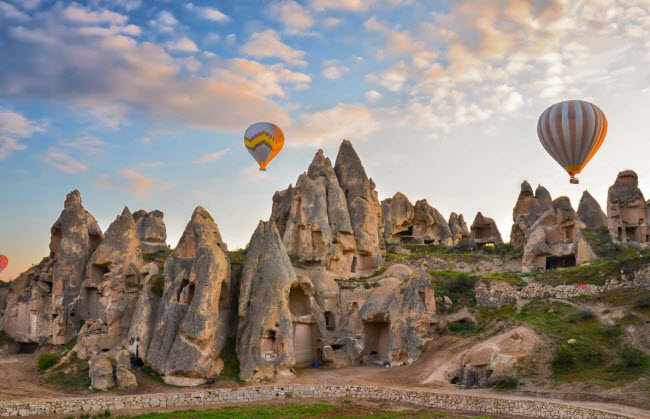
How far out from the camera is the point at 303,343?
3125 centimetres

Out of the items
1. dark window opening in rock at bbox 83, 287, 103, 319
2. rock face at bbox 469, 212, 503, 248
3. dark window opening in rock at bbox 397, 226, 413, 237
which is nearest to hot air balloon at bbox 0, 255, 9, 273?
dark window opening in rock at bbox 83, 287, 103, 319

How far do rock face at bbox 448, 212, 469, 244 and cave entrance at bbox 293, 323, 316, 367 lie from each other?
32.3 m

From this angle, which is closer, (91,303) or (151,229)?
(91,303)

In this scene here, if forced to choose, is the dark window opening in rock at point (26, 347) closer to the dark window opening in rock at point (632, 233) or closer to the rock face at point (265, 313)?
the rock face at point (265, 313)

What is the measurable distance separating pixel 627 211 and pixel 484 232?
44.3 feet

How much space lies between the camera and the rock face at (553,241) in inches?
1602

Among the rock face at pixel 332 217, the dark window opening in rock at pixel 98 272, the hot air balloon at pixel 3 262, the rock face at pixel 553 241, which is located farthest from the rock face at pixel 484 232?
the hot air balloon at pixel 3 262

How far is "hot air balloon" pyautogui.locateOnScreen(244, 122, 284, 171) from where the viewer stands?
42344 millimetres

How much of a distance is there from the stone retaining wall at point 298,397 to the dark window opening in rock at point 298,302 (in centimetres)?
658

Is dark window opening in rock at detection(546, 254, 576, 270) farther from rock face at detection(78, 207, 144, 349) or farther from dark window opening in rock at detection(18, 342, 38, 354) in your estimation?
dark window opening in rock at detection(18, 342, 38, 354)

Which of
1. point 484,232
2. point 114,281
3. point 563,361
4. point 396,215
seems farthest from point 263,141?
point 484,232

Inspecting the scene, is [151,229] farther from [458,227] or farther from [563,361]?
[563,361]

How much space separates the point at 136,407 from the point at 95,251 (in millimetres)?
12327

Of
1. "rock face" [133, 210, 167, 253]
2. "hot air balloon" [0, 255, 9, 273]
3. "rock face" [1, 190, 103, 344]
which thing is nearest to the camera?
"rock face" [1, 190, 103, 344]
